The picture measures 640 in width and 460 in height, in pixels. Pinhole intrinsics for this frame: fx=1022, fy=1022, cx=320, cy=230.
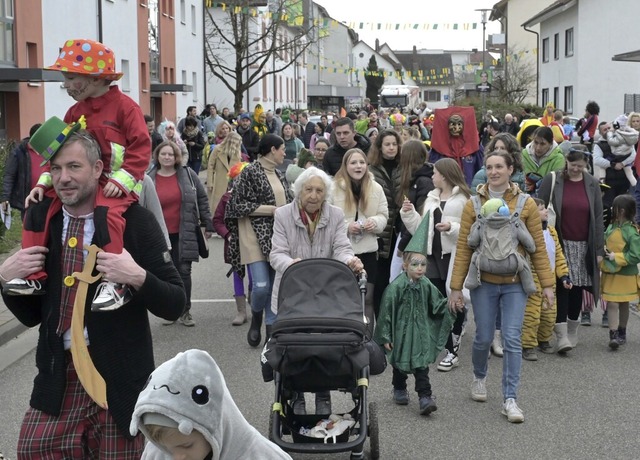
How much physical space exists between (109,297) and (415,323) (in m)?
3.84

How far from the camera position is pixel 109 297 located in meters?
3.70

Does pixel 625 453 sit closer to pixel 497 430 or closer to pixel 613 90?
pixel 497 430

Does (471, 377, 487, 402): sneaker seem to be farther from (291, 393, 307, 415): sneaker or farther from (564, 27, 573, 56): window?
(564, 27, 573, 56): window

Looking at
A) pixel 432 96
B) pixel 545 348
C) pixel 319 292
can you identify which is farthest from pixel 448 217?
pixel 432 96

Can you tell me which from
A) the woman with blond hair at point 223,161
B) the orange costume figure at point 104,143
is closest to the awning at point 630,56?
the woman with blond hair at point 223,161

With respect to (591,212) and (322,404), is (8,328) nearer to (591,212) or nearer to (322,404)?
(322,404)

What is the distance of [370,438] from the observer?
6.25 m

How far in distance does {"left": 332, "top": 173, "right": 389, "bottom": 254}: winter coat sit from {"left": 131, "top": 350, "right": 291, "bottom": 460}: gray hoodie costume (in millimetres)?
5598

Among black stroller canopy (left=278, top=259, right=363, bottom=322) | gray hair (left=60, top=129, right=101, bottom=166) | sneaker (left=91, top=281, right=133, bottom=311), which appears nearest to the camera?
sneaker (left=91, top=281, right=133, bottom=311)

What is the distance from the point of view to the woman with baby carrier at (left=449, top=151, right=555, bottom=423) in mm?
7266

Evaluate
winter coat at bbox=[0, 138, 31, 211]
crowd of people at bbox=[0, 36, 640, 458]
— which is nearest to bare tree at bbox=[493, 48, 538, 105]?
crowd of people at bbox=[0, 36, 640, 458]

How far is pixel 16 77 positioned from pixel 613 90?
1169 inches

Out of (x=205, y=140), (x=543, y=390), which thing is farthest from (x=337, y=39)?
(x=543, y=390)

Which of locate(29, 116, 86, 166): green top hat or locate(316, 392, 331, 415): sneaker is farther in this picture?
locate(316, 392, 331, 415): sneaker
